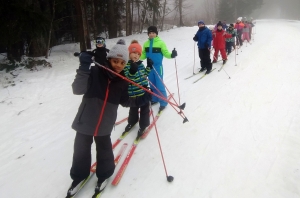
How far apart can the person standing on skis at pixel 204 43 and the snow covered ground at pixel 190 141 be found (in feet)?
3.77

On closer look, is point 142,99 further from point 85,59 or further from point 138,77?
point 85,59

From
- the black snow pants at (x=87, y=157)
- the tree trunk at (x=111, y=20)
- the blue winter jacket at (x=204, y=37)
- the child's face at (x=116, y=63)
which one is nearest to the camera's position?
the child's face at (x=116, y=63)

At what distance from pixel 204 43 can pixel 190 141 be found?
5.07m

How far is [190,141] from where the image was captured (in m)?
4.05

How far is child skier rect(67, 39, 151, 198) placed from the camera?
97.4 inches

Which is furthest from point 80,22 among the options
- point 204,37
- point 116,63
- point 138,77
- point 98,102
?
point 98,102

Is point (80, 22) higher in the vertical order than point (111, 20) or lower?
lower

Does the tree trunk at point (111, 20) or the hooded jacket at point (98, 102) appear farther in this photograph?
the tree trunk at point (111, 20)

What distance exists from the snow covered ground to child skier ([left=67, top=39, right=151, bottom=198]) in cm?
53

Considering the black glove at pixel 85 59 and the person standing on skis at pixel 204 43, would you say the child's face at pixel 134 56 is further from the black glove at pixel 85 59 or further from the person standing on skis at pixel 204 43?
the person standing on skis at pixel 204 43

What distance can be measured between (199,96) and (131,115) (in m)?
2.53

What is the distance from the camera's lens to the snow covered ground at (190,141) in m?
3.03

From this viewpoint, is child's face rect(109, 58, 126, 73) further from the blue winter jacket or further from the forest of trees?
the forest of trees

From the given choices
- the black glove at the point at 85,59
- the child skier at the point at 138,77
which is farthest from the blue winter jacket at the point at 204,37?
the black glove at the point at 85,59
